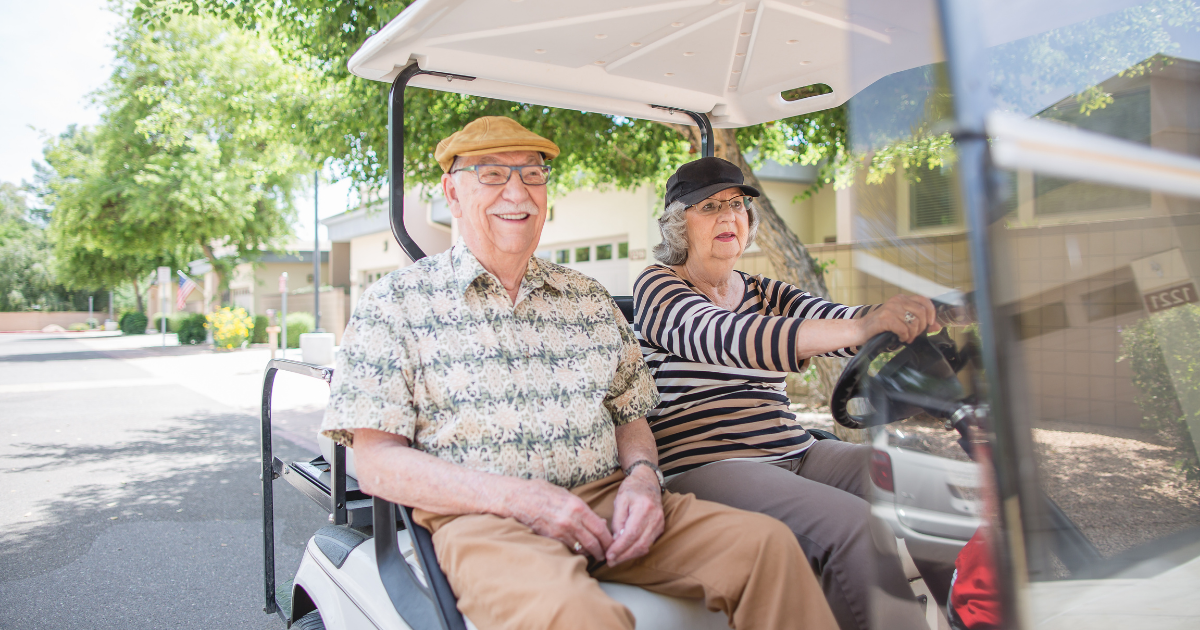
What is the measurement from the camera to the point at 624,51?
6.88ft

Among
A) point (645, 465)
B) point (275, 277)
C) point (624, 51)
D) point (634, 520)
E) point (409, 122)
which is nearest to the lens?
point (634, 520)

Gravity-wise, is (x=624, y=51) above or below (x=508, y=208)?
above

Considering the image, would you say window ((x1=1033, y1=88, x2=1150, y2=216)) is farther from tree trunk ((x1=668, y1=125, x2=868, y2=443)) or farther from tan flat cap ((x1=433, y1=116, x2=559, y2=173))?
tree trunk ((x1=668, y1=125, x2=868, y2=443))

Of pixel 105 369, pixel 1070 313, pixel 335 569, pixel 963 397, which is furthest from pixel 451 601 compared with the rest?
pixel 105 369

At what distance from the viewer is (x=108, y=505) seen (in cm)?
464

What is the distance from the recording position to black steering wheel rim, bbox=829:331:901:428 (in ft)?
3.36

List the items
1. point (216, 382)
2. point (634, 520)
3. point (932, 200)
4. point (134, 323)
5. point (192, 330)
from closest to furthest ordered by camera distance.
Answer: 1. point (932, 200)
2. point (634, 520)
3. point (216, 382)
4. point (192, 330)
5. point (134, 323)

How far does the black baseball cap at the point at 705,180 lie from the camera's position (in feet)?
6.88

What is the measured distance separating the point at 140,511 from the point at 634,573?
14.1 feet

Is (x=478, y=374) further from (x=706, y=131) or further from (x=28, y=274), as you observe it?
(x=28, y=274)

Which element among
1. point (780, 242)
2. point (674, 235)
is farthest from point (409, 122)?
point (674, 235)

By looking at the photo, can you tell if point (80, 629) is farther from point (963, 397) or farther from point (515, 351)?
point (963, 397)

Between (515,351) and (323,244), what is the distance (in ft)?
122

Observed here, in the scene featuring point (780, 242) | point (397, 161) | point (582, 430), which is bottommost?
point (582, 430)
